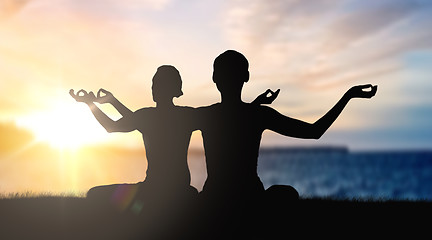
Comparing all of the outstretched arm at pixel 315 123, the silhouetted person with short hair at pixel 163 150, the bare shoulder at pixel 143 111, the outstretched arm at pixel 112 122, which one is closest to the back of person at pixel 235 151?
the outstretched arm at pixel 315 123

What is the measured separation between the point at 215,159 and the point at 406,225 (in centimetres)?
415

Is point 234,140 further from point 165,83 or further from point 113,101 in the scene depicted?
point 113,101

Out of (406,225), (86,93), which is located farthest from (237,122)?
(406,225)

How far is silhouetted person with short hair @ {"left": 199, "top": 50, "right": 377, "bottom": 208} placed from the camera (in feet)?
21.0

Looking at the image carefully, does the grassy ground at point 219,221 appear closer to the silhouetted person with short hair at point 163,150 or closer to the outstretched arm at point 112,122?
the silhouetted person with short hair at point 163,150

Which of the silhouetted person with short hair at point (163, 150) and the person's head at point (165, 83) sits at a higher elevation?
the person's head at point (165, 83)

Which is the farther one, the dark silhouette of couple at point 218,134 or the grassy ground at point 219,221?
the grassy ground at point 219,221

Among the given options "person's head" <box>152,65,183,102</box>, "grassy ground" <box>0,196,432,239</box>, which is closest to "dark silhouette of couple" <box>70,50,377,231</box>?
"person's head" <box>152,65,183,102</box>

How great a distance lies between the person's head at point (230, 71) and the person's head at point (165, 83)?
1.09m

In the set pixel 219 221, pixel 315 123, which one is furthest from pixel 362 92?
pixel 219 221

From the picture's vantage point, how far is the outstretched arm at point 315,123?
6.65 meters

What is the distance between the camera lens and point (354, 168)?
155125mm

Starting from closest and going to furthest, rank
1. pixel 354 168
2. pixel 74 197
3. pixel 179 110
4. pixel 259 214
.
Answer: pixel 259 214 < pixel 179 110 < pixel 74 197 < pixel 354 168

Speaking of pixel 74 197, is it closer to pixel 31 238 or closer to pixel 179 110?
pixel 31 238
